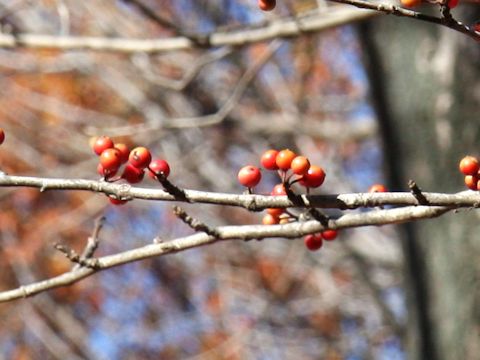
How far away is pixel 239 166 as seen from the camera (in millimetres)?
5914

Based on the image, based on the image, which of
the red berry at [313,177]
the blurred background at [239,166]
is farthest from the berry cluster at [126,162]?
the blurred background at [239,166]

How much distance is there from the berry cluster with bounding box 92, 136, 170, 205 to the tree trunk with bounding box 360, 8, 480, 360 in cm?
236

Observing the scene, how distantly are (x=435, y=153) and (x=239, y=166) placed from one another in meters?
2.43

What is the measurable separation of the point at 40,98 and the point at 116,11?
1253 mm

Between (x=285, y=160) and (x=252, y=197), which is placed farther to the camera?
(x=285, y=160)

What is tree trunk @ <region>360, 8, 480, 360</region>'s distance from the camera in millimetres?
3451

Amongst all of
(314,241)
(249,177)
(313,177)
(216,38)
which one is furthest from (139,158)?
(216,38)

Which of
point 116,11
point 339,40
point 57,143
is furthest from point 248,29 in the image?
point 339,40

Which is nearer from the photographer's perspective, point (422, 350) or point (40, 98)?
point (422, 350)

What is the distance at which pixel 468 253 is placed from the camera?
3.47m

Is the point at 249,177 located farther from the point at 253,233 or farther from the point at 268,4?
the point at 268,4

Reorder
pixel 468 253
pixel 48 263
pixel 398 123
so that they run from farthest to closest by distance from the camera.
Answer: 1. pixel 48 263
2. pixel 398 123
3. pixel 468 253

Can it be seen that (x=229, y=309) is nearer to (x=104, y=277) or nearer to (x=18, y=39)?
(x=104, y=277)

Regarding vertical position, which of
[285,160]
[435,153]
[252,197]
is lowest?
[252,197]
